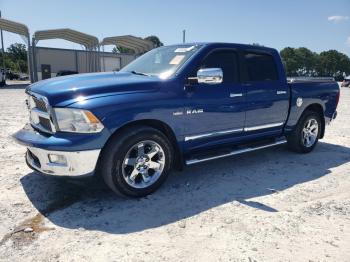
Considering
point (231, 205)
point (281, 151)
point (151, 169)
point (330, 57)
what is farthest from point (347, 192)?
point (330, 57)

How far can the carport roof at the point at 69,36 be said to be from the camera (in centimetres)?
3132

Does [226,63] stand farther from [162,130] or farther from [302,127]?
[302,127]

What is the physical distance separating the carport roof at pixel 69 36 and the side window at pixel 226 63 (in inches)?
1146

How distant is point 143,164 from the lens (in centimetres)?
404

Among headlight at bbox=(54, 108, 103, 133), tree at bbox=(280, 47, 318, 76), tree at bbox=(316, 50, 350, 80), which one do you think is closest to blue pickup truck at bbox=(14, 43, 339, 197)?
headlight at bbox=(54, 108, 103, 133)

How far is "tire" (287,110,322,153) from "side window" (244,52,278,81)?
3.64 feet

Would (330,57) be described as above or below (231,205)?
above

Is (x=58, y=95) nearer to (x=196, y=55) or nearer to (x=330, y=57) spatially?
(x=196, y=55)

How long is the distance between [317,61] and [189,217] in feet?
318

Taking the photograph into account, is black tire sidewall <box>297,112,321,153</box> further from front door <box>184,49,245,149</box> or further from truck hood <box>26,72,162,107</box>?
truck hood <box>26,72,162,107</box>

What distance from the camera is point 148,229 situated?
3324mm

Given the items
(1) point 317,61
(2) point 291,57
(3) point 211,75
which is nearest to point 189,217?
(3) point 211,75

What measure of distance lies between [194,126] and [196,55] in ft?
3.05

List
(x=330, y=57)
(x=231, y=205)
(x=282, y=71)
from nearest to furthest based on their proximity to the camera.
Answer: (x=231, y=205) → (x=282, y=71) → (x=330, y=57)
